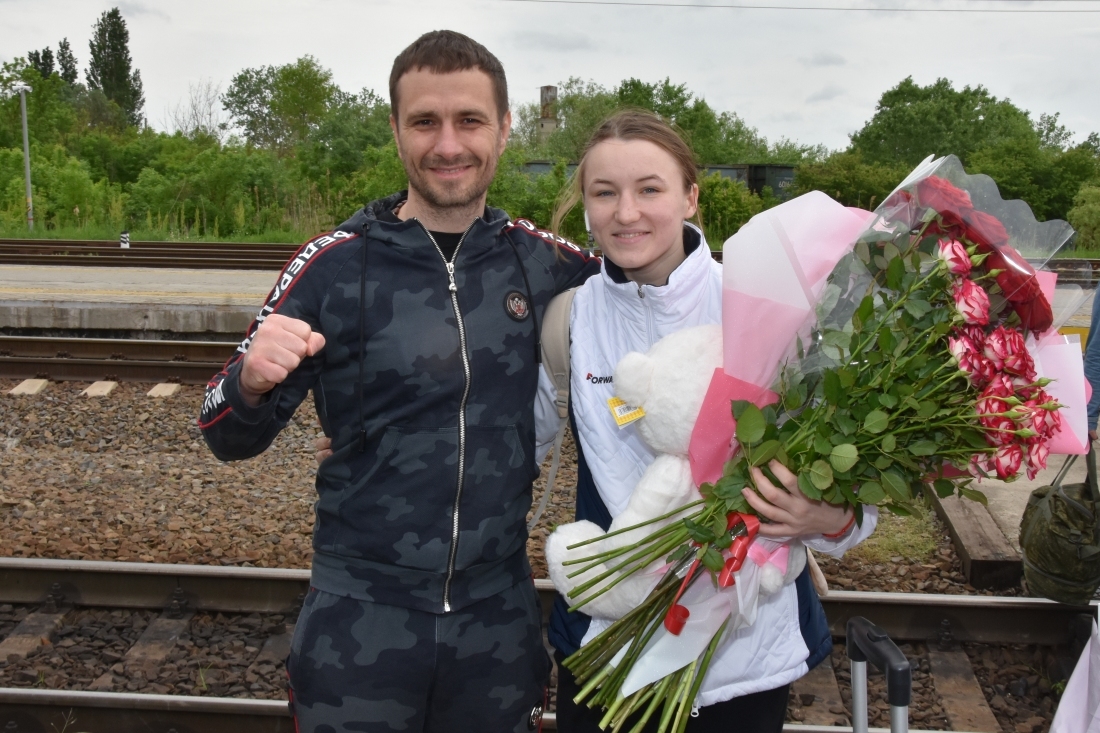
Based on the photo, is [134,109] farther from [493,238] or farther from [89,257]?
[493,238]

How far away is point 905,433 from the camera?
6.31 feet

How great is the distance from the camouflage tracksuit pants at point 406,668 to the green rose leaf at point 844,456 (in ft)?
3.38

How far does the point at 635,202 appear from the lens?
223 cm

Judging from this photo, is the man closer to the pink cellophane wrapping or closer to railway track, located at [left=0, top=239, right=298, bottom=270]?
the pink cellophane wrapping

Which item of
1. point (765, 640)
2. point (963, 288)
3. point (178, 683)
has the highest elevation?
A: point (963, 288)

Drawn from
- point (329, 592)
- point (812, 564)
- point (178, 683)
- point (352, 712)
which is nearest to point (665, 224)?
point (812, 564)

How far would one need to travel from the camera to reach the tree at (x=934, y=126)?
47.4m

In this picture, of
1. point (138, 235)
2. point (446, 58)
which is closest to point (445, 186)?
point (446, 58)

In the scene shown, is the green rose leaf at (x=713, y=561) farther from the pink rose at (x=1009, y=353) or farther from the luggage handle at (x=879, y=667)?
the pink rose at (x=1009, y=353)

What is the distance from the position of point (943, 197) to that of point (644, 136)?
0.71 m

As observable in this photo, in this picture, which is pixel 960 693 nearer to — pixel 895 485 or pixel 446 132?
pixel 895 485

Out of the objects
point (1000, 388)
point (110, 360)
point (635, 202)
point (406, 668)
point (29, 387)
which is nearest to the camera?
point (1000, 388)

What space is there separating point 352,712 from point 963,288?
5.75 ft

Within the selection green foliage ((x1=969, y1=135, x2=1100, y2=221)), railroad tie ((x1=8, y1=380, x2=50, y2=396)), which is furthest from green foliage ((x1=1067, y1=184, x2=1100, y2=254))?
railroad tie ((x1=8, y1=380, x2=50, y2=396))
